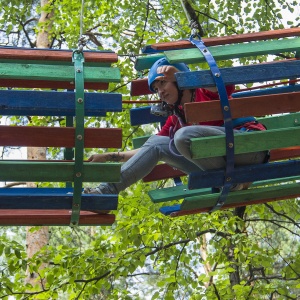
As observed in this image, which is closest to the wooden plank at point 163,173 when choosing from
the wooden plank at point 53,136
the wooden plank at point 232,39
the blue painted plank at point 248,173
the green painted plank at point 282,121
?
the green painted plank at point 282,121

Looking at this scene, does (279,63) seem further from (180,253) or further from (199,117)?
(180,253)

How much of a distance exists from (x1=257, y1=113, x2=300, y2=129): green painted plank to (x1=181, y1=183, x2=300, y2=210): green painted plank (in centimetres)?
55

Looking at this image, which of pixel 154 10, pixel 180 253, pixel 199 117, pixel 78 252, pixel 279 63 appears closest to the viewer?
pixel 199 117

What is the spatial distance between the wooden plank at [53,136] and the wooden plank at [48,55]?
1.26 ft

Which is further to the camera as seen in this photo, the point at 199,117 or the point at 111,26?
the point at 111,26

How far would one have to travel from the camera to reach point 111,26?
7.75 metres

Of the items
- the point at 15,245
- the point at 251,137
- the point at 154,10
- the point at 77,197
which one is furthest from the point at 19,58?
the point at 154,10

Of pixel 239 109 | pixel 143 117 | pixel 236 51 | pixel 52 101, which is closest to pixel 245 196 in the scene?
pixel 239 109

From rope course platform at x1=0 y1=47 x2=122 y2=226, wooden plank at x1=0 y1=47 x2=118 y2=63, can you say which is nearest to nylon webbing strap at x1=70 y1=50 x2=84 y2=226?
rope course platform at x1=0 y1=47 x2=122 y2=226

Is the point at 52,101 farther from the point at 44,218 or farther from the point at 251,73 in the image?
the point at 251,73

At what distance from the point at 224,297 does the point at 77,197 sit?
3.32 metres

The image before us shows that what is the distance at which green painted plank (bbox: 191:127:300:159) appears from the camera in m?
2.83

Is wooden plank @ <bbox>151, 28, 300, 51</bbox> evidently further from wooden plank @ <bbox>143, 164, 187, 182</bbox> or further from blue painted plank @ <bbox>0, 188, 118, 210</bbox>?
wooden plank @ <bbox>143, 164, 187, 182</bbox>

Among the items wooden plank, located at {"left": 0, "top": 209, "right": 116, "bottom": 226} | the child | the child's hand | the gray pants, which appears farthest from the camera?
the child's hand
